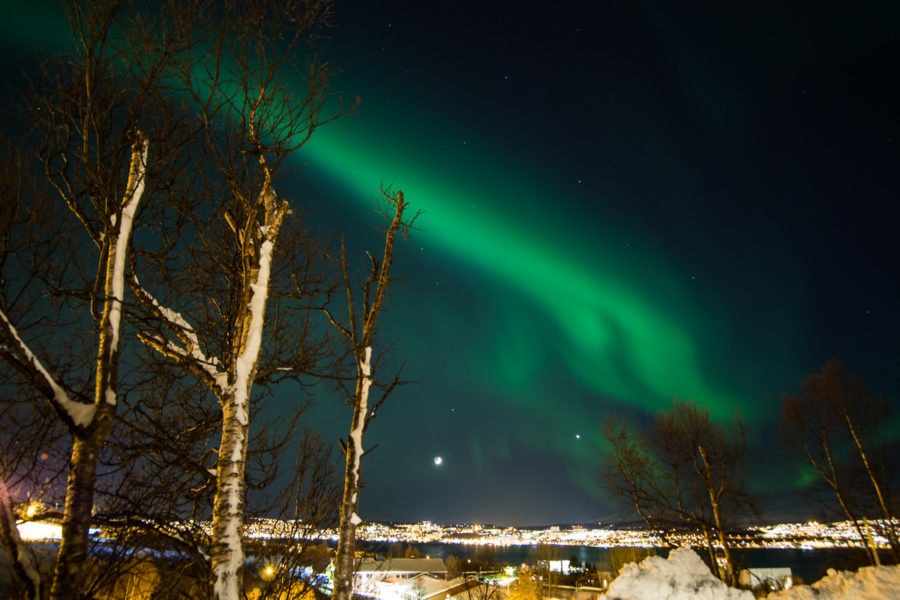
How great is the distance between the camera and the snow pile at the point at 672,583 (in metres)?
7.84

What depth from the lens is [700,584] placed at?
26.5 ft

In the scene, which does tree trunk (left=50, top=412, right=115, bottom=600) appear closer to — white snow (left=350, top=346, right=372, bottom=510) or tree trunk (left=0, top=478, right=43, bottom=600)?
tree trunk (left=0, top=478, right=43, bottom=600)

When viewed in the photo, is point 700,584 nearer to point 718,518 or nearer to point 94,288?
point 718,518

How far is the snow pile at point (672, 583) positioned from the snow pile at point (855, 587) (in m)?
1.30

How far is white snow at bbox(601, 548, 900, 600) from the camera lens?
7.19m

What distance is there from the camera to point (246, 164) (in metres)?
4.73

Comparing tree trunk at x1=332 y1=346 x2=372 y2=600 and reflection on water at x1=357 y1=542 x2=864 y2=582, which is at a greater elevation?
tree trunk at x1=332 y1=346 x2=372 y2=600

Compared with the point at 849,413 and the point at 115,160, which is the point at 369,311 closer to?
the point at 115,160

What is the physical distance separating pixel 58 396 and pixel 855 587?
37.3ft

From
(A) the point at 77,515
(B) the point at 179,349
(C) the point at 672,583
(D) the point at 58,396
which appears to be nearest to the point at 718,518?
(C) the point at 672,583

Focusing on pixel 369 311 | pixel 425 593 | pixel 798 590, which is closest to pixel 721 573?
pixel 798 590

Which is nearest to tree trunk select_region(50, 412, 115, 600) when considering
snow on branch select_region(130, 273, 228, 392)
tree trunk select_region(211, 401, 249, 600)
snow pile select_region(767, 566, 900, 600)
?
tree trunk select_region(211, 401, 249, 600)

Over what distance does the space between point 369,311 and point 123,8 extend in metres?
5.03

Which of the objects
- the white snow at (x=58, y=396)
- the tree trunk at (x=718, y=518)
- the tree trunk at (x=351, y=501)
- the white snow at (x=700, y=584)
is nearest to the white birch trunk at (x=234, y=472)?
the white snow at (x=58, y=396)
